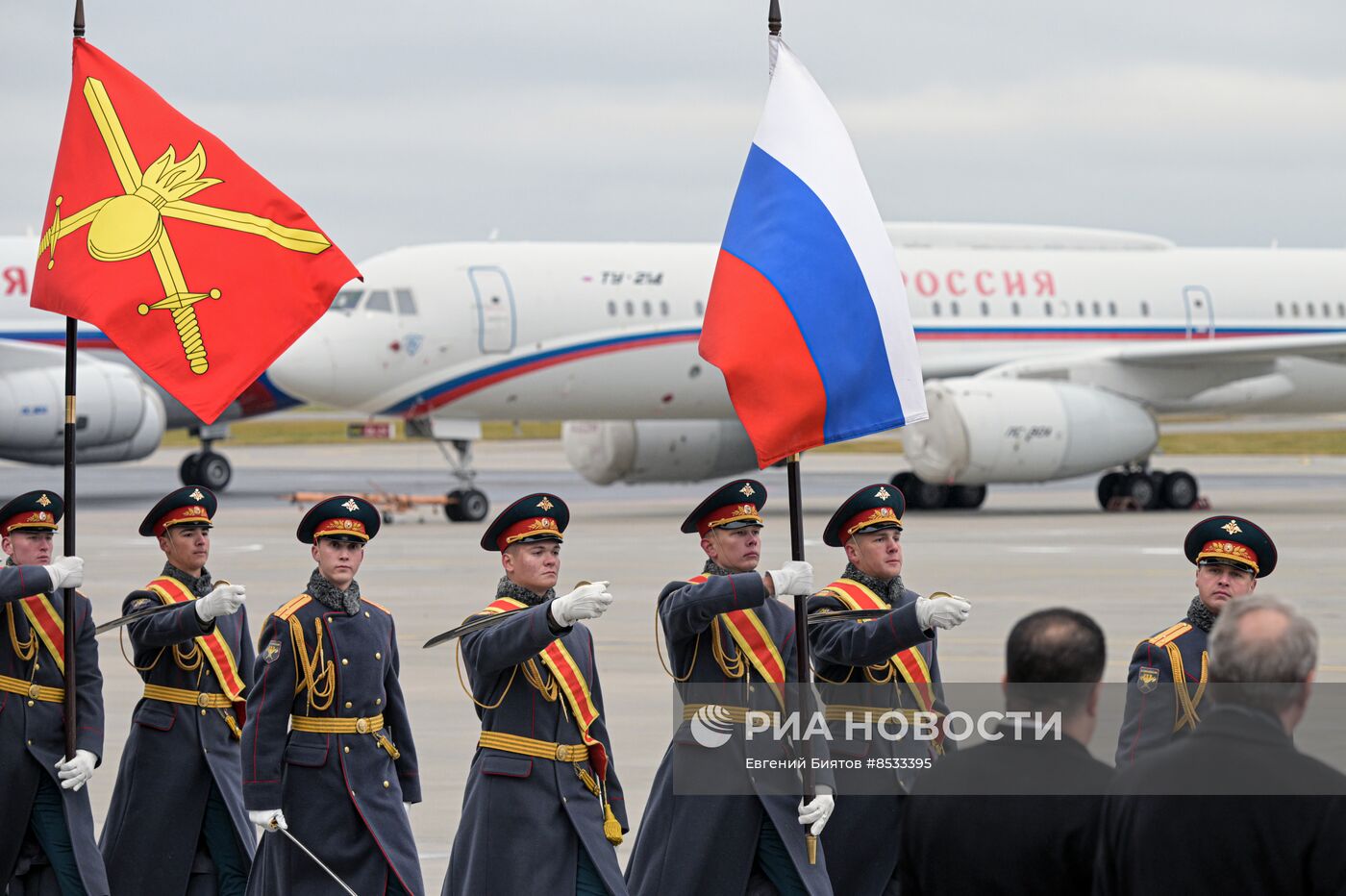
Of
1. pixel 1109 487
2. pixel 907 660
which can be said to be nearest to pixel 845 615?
pixel 907 660

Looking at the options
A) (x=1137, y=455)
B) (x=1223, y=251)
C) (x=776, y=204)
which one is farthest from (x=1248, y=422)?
(x=776, y=204)

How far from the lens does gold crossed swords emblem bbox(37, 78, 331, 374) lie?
7062 millimetres

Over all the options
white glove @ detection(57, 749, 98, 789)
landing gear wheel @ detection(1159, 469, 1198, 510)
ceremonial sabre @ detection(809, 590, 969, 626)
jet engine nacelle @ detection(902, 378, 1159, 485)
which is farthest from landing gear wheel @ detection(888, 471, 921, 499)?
white glove @ detection(57, 749, 98, 789)

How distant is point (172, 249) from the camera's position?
7113 millimetres

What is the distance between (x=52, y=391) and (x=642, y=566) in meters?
12.0

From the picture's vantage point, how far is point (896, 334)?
6.49 meters

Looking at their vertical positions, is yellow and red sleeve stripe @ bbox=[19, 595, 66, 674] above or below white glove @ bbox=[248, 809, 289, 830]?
above

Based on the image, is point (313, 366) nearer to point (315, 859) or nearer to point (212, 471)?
point (212, 471)

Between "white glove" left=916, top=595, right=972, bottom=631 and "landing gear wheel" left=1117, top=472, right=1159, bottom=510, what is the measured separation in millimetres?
21566

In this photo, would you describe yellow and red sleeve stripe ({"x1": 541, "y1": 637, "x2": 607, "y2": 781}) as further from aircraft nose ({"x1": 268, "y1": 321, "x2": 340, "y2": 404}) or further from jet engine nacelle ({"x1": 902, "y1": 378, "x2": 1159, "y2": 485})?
aircraft nose ({"x1": 268, "y1": 321, "x2": 340, "y2": 404})

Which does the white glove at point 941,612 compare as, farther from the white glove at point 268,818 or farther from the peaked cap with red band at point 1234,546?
the white glove at point 268,818

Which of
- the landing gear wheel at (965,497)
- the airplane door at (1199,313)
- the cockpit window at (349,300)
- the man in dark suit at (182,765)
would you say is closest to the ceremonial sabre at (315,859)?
the man in dark suit at (182,765)

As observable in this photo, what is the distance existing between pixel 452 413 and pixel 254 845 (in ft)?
59.8

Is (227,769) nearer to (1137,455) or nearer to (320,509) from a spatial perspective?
(320,509)
